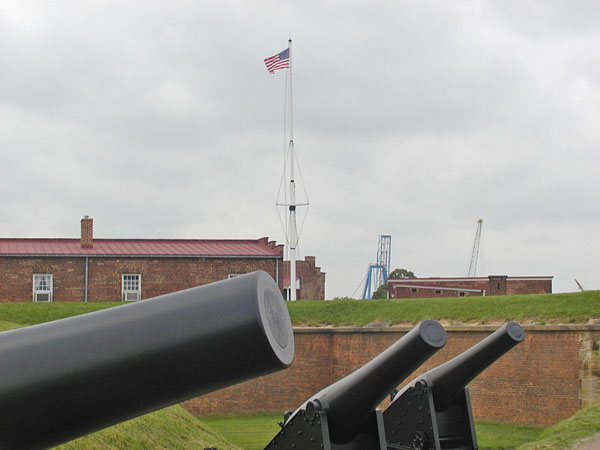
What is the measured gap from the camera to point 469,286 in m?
36.9

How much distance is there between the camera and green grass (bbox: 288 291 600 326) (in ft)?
70.2

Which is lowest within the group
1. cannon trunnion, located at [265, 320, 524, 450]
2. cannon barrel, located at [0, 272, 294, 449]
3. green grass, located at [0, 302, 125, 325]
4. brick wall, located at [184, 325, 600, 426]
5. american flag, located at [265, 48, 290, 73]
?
brick wall, located at [184, 325, 600, 426]

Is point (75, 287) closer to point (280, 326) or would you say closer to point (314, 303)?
point (314, 303)

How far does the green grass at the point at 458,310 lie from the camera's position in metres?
21.4

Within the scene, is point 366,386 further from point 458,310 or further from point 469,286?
point 469,286

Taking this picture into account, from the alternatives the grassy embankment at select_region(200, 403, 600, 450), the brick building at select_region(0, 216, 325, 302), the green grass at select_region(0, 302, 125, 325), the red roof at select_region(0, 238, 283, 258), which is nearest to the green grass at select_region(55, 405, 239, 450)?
the grassy embankment at select_region(200, 403, 600, 450)

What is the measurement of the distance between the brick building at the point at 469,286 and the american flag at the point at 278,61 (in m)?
13.8

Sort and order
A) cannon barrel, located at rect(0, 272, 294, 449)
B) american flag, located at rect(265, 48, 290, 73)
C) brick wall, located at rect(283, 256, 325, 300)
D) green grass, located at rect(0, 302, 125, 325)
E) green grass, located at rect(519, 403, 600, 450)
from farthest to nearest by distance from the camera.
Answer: brick wall, located at rect(283, 256, 325, 300) < american flag, located at rect(265, 48, 290, 73) < green grass, located at rect(0, 302, 125, 325) < green grass, located at rect(519, 403, 600, 450) < cannon barrel, located at rect(0, 272, 294, 449)

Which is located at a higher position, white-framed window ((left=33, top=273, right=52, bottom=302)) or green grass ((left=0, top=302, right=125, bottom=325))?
white-framed window ((left=33, top=273, right=52, bottom=302))

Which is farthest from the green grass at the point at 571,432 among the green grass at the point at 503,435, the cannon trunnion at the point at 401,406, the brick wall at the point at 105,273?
the brick wall at the point at 105,273

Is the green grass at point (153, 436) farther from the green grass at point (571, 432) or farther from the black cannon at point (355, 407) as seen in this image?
the green grass at point (571, 432)

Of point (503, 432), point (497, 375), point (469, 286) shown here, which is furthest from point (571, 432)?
point (469, 286)

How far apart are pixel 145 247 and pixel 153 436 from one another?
2260cm

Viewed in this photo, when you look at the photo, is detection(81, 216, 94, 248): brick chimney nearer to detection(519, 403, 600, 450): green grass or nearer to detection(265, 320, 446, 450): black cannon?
detection(519, 403, 600, 450): green grass
